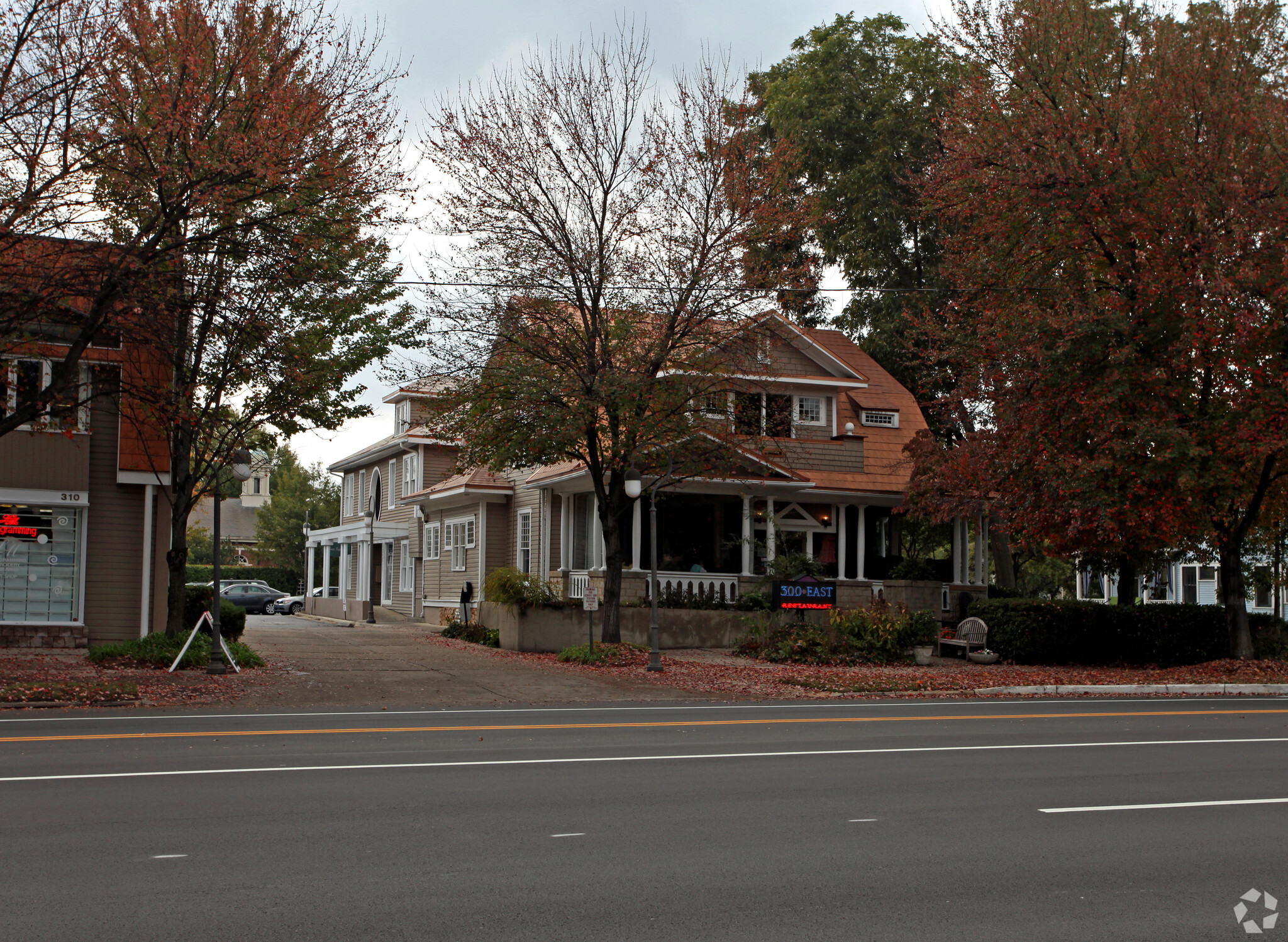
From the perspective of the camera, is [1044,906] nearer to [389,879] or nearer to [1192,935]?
[1192,935]

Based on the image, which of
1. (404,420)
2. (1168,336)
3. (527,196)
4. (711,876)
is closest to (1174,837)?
(711,876)

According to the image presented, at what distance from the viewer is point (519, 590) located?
86.4 feet

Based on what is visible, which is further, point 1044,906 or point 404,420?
point 404,420

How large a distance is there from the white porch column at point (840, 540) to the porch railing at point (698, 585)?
3735 millimetres

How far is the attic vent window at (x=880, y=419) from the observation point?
3416cm

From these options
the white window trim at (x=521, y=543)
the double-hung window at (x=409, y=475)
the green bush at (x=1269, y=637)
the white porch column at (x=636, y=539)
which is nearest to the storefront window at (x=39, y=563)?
the white porch column at (x=636, y=539)

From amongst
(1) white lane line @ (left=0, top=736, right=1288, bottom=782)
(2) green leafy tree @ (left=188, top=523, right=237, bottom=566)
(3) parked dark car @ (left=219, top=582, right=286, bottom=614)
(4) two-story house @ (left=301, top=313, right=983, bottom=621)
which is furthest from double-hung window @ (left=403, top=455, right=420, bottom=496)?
(2) green leafy tree @ (left=188, top=523, right=237, bottom=566)

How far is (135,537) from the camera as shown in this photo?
23266 millimetres

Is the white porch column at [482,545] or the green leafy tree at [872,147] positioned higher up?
the green leafy tree at [872,147]

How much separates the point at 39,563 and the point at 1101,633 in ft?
74.8

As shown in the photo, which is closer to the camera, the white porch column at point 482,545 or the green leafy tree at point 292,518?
the white porch column at point 482,545

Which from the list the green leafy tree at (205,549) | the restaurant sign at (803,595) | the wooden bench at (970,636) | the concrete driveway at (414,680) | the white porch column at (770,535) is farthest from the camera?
the green leafy tree at (205,549)

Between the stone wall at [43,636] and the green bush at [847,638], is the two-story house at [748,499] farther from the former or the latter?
the stone wall at [43,636]

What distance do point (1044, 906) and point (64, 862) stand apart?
18.2 ft
